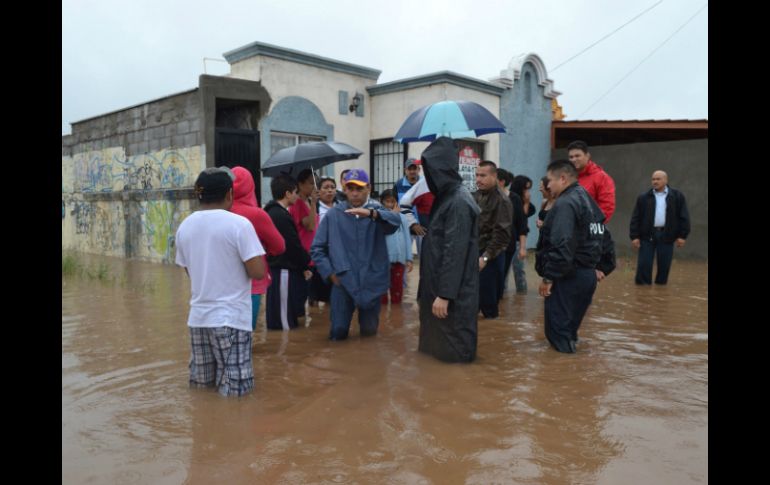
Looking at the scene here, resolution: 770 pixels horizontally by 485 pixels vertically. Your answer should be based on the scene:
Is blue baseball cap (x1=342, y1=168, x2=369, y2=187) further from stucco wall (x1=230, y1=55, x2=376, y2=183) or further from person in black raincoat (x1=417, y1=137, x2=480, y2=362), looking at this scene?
stucco wall (x1=230, y1=55, x2=376, y2=183)

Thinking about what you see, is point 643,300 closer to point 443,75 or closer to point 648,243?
point 648,243

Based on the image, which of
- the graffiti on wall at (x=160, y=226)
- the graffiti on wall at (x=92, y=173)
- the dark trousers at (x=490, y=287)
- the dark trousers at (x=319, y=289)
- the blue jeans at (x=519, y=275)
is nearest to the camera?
the dark trousers at (x=490, y=287)

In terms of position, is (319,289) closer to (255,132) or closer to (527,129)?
(255,132)

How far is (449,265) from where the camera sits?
4.71m

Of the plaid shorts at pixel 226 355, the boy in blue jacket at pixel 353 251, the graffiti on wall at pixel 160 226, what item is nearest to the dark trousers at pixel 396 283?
the boy in blue jacket at pixel 353 251

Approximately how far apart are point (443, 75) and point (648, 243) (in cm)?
587

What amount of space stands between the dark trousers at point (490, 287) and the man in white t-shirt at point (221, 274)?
328 cm

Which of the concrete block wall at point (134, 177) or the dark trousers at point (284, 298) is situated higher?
the concrete block wall at point (134, 177)

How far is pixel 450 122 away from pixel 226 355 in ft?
12.7

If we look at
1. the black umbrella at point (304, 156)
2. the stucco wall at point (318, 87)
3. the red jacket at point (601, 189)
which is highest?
the stucco wall at point (318, 87)

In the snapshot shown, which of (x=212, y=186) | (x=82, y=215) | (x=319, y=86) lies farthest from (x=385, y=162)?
(x=212, y=186)

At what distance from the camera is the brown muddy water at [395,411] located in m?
3.09

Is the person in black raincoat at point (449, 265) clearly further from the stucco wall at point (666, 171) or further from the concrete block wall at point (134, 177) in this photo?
the stucco wall at point (666, 171)

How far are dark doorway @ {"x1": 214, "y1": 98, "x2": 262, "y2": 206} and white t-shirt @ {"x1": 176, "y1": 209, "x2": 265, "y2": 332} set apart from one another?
7.70m
